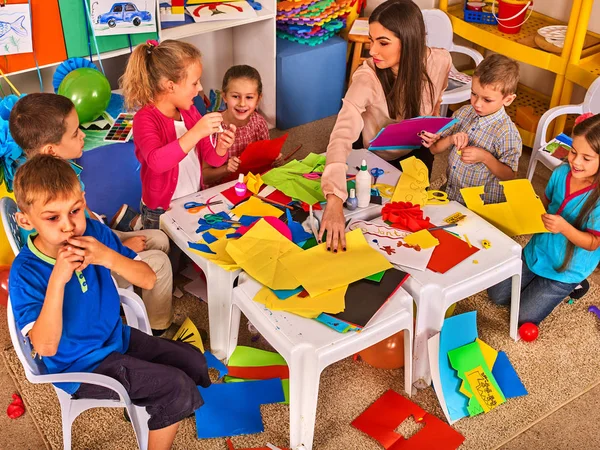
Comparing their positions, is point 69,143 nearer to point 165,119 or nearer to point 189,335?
point 165,119

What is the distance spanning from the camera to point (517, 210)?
224 centimetres

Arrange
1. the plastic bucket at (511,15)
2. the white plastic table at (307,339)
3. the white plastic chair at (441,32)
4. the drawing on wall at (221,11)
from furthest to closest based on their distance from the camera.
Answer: the white plastic chair at (441,32), the plastic bucket at (511,15), the drawing on wall at (221,11), the white plastic table at (307,339)

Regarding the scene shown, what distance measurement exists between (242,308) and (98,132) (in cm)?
131

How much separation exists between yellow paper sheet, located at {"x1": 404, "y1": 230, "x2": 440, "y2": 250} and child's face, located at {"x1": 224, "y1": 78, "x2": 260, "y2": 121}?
3.10 ft

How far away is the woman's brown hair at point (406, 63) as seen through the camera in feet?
7.73

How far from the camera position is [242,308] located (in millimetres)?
1916

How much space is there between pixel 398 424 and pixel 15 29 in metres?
2.02

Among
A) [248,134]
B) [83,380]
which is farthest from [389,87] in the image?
[83,380]

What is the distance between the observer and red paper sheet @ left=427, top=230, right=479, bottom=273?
200cm

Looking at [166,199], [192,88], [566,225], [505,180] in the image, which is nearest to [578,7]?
[505,180]

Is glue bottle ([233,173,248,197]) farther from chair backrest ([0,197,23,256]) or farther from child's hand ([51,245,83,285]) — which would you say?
child's hand ([51,245,83,285])

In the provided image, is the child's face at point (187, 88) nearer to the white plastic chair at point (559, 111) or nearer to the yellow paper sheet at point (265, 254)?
the yellow paper sheet at point (265, 254)

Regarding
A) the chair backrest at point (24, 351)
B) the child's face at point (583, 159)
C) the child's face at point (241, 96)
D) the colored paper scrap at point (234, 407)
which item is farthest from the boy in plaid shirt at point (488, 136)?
the chair backrest at point (24, 351)

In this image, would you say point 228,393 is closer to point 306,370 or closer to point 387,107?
point 306,370
